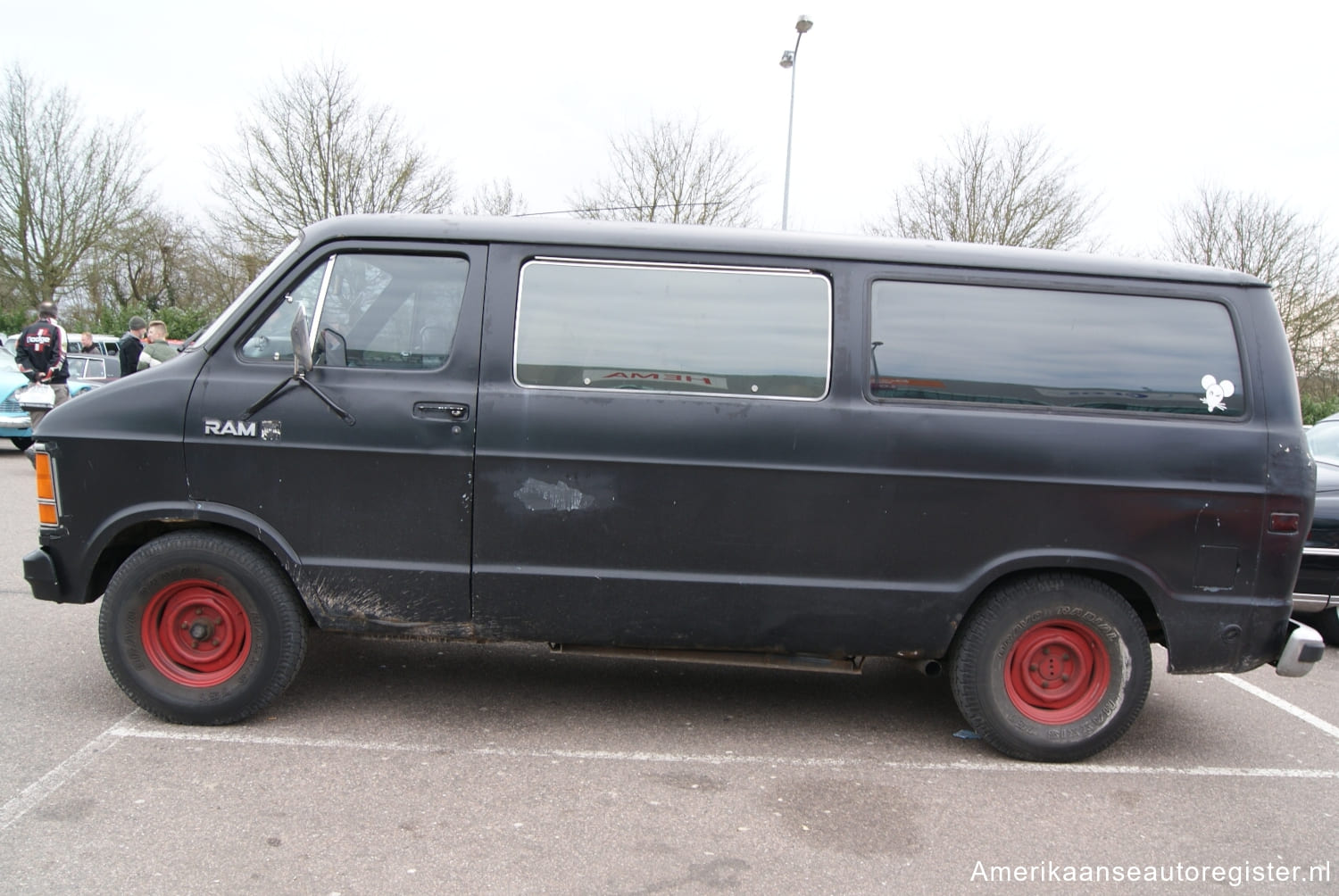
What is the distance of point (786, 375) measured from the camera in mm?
3801

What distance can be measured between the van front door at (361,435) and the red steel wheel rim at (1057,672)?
2.46 m

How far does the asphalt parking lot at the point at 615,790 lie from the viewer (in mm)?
2926

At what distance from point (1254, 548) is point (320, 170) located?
22688mm

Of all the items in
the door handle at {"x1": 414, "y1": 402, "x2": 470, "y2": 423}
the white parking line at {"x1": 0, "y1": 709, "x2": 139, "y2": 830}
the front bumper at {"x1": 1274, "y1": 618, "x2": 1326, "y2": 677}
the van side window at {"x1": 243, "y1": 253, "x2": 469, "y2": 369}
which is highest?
the van side window at {"x1": 243, "y1": 253, "x2": 469, "y2": 369}

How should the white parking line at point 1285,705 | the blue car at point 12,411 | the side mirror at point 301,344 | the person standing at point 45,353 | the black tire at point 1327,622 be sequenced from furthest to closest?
the blue car at point 12,411 → the person standing at point 45,353 → the black tire at point 1327,622 → the white parking line at point 1285,705 → the side mirror at point 301,344

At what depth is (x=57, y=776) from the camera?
336 cm

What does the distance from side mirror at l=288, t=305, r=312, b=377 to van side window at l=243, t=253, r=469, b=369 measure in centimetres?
9

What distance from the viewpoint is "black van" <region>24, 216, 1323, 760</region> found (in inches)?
148

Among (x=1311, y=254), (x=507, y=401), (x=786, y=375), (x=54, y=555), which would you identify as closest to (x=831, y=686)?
(x=786, y=375)

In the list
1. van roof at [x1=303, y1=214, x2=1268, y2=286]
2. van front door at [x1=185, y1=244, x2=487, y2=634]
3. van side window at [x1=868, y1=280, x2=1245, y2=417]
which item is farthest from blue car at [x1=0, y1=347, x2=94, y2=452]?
van side window at [x1=868, y1=280, x2=1245, y2=417]

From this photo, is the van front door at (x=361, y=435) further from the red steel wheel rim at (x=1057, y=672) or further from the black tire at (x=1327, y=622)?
the black tire at (x=1327, y=622)

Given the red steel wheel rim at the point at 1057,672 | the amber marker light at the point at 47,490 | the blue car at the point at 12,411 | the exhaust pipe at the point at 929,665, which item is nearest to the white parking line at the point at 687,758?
the red steel wheel rim at the point at 1057,672

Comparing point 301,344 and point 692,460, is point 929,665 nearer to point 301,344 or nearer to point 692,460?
point 692,460

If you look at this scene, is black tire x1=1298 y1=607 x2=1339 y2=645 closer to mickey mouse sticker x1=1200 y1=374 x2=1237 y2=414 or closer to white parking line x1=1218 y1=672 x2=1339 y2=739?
white parking line x1=1218 y1=672 x2=1339 y2=739
